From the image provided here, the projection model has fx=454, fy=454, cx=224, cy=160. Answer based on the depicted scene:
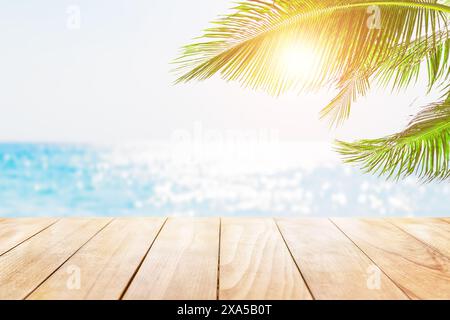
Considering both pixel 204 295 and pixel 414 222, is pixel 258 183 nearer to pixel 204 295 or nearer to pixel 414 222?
pixel 414 222

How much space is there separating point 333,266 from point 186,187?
42.0 ft

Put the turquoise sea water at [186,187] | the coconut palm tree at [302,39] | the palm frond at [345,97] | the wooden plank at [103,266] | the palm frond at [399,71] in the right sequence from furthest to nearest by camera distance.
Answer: the turquoise sea water at [186,187], the palm frond at [345,97], the palm frond at [399,71], the coconut palm tree at [302,39], the wooden plank at [103,266]

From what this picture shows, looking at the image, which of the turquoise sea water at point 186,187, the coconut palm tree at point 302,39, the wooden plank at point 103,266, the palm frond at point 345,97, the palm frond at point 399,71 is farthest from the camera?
the turquoise sea water at point 186,187

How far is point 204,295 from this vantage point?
3.25ft

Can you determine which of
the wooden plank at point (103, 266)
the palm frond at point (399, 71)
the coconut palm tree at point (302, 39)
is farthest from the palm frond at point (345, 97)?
the wooden plank at point (103, 266)

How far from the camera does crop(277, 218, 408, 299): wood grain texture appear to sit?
1007mm

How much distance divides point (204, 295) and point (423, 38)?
1360 mm

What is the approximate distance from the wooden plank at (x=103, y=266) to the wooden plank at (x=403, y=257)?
2.18 ft

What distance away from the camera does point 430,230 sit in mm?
1697

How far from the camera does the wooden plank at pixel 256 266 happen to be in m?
1.01

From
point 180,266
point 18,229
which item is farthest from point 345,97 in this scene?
point 18,229

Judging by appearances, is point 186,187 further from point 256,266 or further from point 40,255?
point 256,266

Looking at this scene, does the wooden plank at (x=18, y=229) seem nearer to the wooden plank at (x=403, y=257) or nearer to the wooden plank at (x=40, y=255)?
the wooden plank at (x=40, y=255)
